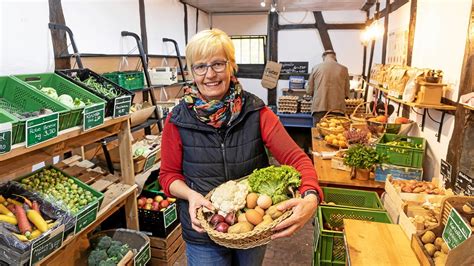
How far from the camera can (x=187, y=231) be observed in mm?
1564

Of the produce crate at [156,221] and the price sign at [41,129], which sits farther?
the produce crate at [156,221]

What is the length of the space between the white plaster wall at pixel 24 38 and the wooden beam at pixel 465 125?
307 centimetres

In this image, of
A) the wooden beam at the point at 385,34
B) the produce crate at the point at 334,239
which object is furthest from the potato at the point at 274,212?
the wooden beam at the point at 385,34

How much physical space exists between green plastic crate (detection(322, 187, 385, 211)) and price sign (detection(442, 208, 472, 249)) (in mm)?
972

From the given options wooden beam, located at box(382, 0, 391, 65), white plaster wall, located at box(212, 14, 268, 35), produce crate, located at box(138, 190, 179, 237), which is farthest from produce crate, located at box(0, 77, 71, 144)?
white plaster wall, located at box(212, 14, 268, 35)

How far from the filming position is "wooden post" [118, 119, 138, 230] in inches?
101

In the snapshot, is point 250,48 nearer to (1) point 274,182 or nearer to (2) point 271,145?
(2) point 271,145

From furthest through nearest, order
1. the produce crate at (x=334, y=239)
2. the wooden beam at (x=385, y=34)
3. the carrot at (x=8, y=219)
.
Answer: the wooden beam at (x=385, y=34)
the produce crate at (x=334, y=239)
the carrot at (x=8, y=219)

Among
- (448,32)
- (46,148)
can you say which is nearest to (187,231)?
(46,148)

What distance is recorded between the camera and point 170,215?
298 cm

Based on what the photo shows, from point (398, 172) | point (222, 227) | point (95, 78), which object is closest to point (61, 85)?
point (95, 78)

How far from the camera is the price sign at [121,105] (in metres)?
2.32

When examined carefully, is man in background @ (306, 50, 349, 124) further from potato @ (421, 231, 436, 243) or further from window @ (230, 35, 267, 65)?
potato @ (421, 231, 436, 243)

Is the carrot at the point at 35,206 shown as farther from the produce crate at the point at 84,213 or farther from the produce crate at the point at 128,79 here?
the produce crate at the point at 128,79
